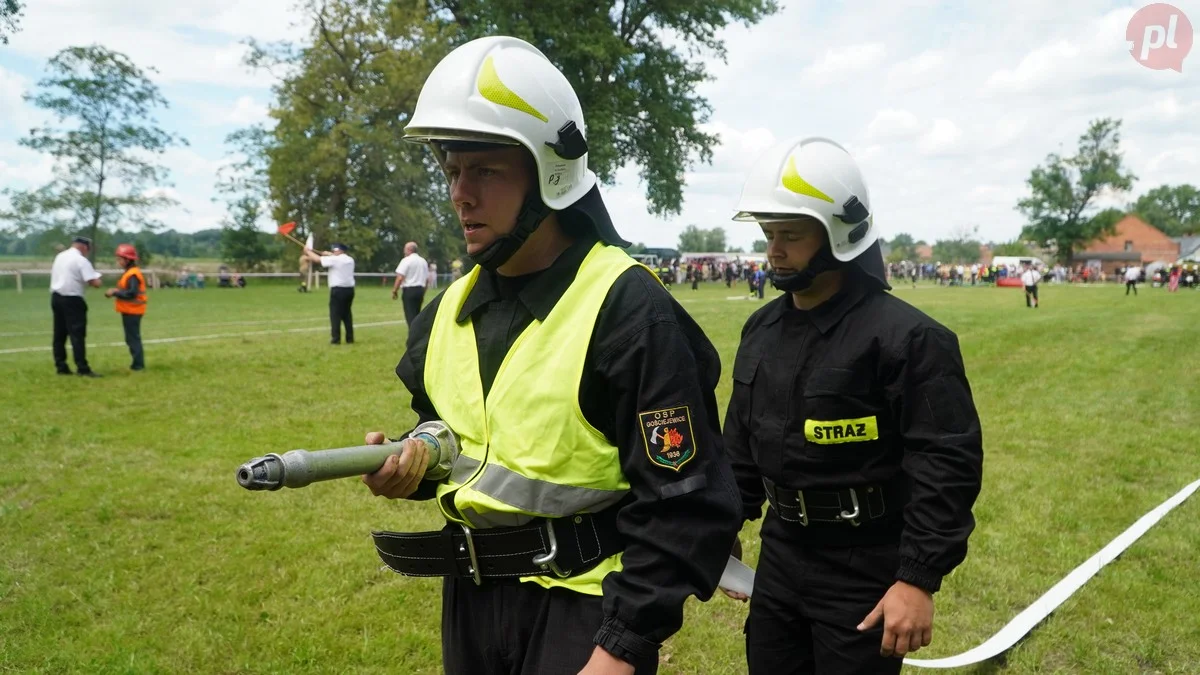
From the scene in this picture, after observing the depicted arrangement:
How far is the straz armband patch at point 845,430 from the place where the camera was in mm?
2600

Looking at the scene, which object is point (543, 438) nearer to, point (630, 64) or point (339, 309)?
point (339, 309)

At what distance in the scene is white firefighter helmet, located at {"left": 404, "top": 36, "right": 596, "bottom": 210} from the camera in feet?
6.14

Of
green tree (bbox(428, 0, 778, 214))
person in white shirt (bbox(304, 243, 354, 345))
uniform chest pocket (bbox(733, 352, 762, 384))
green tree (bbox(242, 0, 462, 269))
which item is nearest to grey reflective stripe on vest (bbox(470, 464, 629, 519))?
uniform chest pocket (bbox(733, 352, 762, 384))

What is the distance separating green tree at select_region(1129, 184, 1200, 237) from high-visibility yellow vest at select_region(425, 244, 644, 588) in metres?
145

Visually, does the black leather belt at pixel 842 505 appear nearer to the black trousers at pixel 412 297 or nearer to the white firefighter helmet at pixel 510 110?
the white firefighter helmet at pixel 510 110

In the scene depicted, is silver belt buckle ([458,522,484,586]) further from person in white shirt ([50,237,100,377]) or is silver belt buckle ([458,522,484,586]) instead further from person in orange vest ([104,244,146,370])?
person in white shirt ([50,237,100,377])

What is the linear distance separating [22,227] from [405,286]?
38684mm

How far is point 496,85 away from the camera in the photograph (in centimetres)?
188

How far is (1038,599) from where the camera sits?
4.89m

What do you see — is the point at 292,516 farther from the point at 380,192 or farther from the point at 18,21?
the point at 380,192

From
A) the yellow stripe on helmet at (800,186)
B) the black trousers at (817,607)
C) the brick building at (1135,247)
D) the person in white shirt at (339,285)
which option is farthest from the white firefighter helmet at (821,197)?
the brick building at (1135,247)

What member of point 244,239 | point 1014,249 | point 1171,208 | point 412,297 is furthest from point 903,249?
point 412,297

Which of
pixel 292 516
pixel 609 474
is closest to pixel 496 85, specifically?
pixel 609 474

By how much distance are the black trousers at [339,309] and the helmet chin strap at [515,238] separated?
46.7 feet
